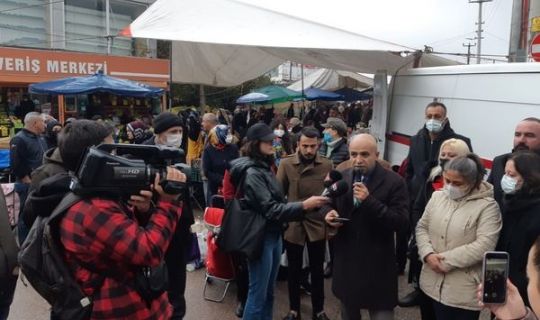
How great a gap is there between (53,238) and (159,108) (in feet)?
55.6

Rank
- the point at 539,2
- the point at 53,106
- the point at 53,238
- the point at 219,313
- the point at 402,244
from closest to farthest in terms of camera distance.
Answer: the point at 53,238 → the point at 219,313 → the point at 402,244 → the point at 539,2 → the point at 53,106

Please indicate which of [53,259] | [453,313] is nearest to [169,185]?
[53,259]

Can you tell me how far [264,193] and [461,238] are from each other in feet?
4.30

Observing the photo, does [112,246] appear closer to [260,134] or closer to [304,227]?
[260,134]

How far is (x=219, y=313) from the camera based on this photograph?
4285mm

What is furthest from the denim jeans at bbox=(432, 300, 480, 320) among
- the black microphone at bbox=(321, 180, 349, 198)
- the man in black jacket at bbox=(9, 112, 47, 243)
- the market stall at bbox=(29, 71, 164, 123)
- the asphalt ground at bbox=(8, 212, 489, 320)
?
the market stall at bbox=(29, 71, 164, 123)

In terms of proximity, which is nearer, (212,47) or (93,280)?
(93,280)

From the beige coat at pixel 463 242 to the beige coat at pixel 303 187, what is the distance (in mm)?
1098

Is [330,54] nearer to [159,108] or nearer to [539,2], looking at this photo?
[539,2]

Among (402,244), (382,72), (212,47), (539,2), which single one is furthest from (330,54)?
(539,2)

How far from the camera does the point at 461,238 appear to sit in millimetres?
2826

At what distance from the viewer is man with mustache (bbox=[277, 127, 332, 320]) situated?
155 inches

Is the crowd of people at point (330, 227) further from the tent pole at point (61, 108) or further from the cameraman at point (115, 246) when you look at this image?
the tent pole at point (61, 108)

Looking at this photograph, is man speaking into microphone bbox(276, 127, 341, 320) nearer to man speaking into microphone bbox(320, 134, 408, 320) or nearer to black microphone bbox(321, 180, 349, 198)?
man speaking into microphone bbox(320, 134, 408, 320)
